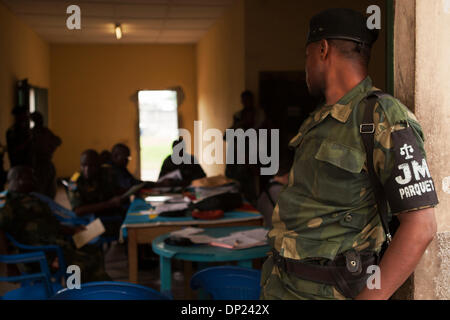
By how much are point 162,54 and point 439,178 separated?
10.1m

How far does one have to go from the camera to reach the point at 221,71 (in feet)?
27.2

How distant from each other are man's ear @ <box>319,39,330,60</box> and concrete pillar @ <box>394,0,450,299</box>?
1.36 ft

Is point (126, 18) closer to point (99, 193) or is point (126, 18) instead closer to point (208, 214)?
point (99, 193)

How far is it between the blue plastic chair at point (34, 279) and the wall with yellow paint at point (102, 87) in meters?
8.19

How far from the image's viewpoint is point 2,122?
6.67 meters

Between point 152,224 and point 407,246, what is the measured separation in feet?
7.48

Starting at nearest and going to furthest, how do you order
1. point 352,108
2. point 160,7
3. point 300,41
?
point 352,108
point 300,41
point 160,7

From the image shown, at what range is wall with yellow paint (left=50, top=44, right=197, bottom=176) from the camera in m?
11.1

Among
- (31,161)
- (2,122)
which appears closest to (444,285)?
(31,161)

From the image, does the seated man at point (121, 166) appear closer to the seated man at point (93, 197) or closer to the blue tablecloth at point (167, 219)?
the seated man at point (93, 197)

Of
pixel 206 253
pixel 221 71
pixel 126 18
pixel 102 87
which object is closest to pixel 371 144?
pixel 206 253

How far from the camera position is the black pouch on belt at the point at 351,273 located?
138 cm

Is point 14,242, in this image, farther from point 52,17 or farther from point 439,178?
point 52,17

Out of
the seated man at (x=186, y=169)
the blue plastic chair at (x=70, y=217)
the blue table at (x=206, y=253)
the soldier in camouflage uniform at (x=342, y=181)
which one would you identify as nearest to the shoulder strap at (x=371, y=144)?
the soldier in camouflage uniform at (x=342, y=181)
